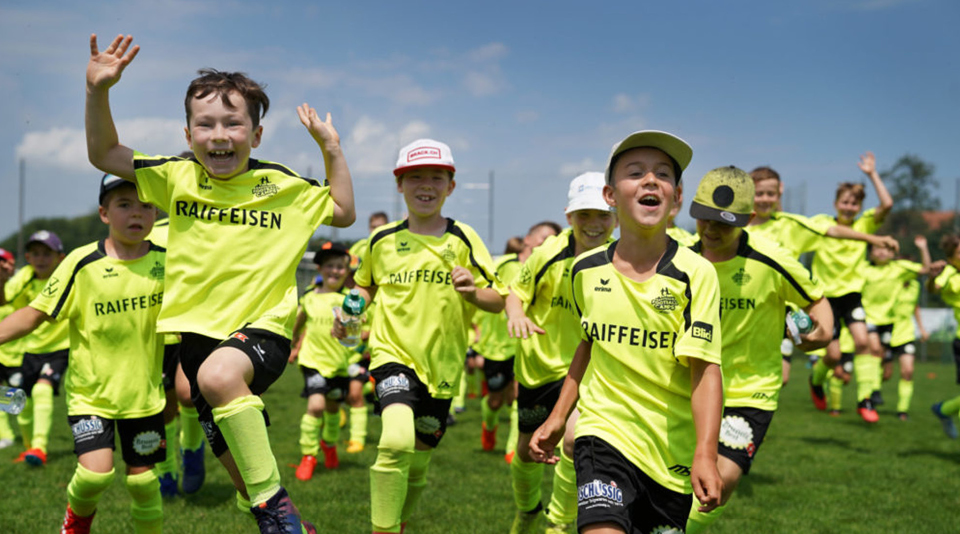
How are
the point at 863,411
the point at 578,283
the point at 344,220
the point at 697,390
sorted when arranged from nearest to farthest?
1. the point at 697,390
2. the point at 578,283
3. the point at 344,220
4. the point at 863,411

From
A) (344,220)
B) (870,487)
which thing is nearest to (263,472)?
(344,220)

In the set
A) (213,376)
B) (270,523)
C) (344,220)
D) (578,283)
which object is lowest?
(270,523)

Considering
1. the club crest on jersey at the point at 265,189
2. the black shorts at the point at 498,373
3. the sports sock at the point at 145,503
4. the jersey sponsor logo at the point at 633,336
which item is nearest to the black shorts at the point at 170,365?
the sports sock at the point at 145,503

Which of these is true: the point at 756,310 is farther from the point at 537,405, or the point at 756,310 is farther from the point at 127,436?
the point at 127,436

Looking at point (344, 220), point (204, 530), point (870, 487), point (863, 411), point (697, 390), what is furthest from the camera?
point (863, 411)

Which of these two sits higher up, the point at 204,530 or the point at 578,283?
the point at 578,283

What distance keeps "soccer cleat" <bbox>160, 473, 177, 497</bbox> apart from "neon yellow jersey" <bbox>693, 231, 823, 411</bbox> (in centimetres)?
453

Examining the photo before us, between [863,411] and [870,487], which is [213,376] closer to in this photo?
[870,487]

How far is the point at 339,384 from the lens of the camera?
8.63 metres

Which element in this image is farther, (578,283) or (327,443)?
(327,443)

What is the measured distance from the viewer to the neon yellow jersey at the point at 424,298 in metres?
5.08

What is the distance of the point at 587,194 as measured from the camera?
18.0 ft

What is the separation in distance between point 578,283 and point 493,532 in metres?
2.70

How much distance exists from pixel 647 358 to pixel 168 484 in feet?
15.8
